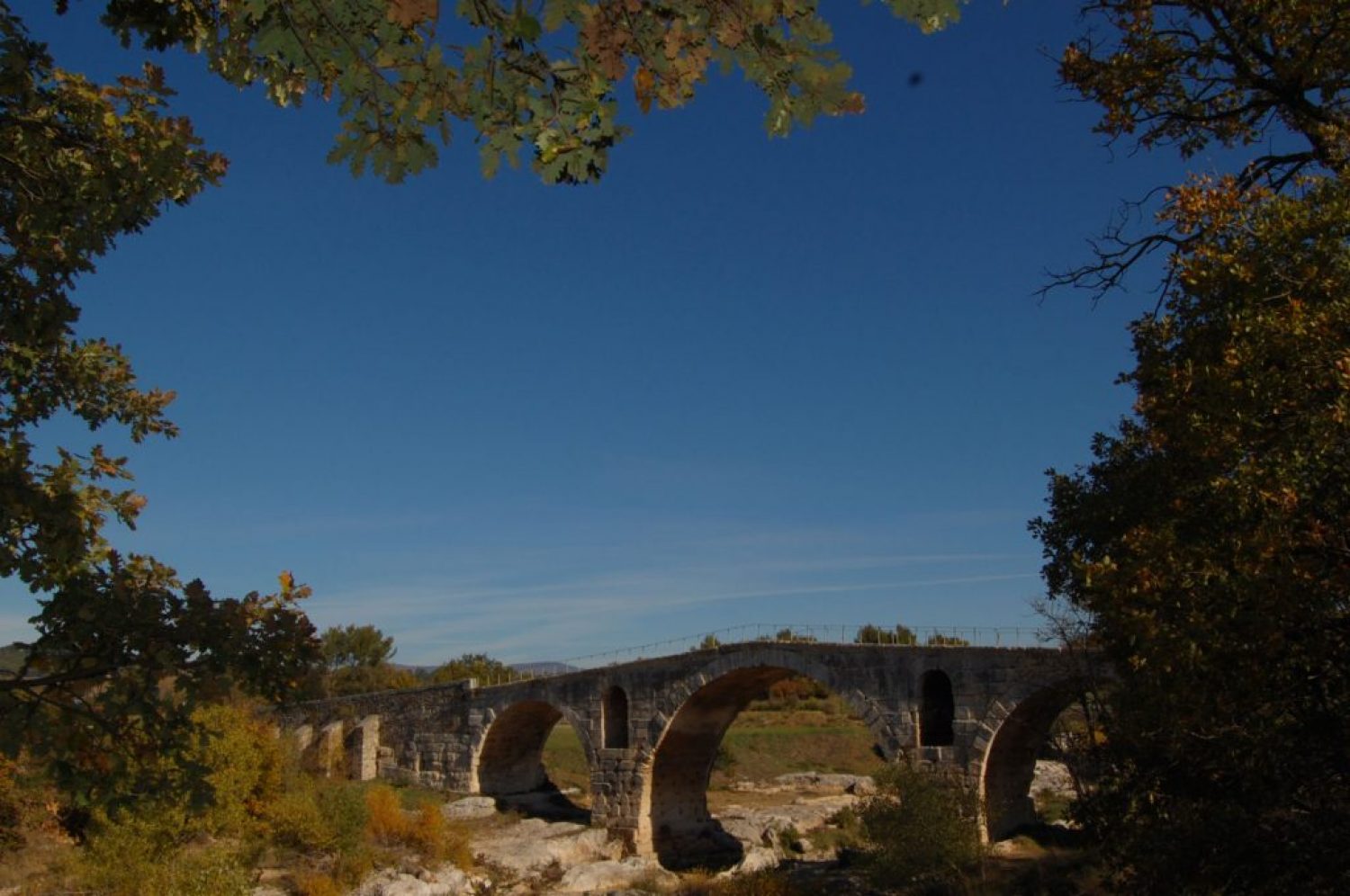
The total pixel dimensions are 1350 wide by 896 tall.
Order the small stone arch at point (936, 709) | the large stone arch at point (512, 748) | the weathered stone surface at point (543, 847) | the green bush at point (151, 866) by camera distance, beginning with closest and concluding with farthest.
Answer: the green bush at point (151, 866) < the small stone arch at point (936, 709) < the weathered stone surface at point (543, 847) < the large stone arch at point (512, 748)

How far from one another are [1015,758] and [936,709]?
82.6 inches

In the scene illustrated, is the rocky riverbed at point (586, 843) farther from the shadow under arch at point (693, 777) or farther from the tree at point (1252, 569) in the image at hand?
the tree at point (1252, 569)

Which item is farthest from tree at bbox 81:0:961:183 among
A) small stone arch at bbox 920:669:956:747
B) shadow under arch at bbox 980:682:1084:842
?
small stone arch at bbox 920:669:956:747

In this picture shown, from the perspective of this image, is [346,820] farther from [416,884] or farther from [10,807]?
[10,807]

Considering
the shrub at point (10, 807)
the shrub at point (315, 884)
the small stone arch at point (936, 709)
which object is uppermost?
the small stone arch at point (936, 709)

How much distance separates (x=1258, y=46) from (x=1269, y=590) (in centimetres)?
505

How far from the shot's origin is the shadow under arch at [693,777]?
1180 inches

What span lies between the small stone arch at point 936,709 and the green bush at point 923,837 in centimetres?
253

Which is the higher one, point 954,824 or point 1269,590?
point 1269,590

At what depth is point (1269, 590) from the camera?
6094 mm

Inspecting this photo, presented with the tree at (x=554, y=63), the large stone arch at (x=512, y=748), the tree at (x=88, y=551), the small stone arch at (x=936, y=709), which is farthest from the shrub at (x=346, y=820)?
the tree at (x=554, y=63)

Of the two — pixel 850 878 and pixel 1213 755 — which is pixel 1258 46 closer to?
pixel 1213 755

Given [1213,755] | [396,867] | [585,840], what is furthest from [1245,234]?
[585,840]

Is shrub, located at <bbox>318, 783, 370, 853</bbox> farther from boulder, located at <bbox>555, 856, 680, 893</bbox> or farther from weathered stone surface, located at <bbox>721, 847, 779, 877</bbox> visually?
weathered stone surface, located at <bbox>721, 847, 779, 877</bbox>
